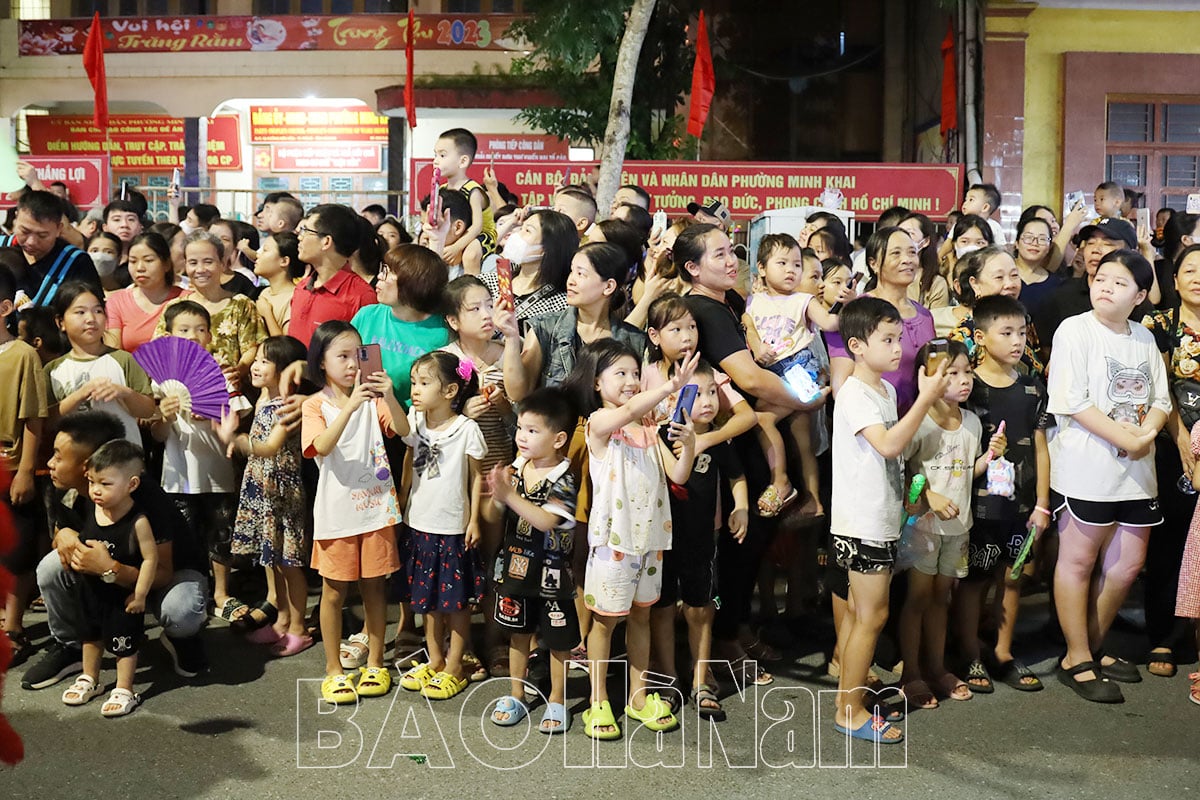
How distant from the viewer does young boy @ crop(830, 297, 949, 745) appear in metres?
4.21

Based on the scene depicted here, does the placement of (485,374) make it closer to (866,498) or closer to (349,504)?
(349,504)

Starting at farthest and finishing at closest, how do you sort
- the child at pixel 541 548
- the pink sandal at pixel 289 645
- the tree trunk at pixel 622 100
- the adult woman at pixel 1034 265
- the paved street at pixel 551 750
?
the tree trunk at pixel 622 100
the adult woman at pixel 1034 265
the pink sandal at pixel 289 645
the child at pixel 541 548
the paved street at pixel 551 750

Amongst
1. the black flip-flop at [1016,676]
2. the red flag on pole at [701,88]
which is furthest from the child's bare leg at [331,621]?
the red flag on pole at [701,88]

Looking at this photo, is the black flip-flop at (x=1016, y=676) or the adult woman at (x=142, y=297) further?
the adult woman at (x=142, y=297)

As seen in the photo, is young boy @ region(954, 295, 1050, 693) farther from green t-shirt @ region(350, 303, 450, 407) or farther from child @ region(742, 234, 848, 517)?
green t-shirt @ region(350, 303, 450, 407)

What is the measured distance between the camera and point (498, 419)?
479cm

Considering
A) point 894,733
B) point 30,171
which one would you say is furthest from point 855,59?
point 894,733

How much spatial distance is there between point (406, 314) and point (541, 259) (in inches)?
24.4

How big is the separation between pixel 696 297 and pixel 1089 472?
1.69 metres

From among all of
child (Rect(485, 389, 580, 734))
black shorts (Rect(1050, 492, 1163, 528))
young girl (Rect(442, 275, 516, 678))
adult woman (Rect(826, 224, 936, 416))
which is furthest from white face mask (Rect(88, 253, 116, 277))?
black shorts (Rect(1050, 492, 1163, 528))

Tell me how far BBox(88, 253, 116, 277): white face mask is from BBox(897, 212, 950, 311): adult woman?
4.32m

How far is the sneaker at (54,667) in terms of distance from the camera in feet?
15.3

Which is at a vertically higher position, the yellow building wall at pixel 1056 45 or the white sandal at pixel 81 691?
the yellow building wall at pixel 1056 45

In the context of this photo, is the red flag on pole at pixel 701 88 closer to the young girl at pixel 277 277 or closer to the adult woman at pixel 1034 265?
the adult woman at pixel 1034 265
